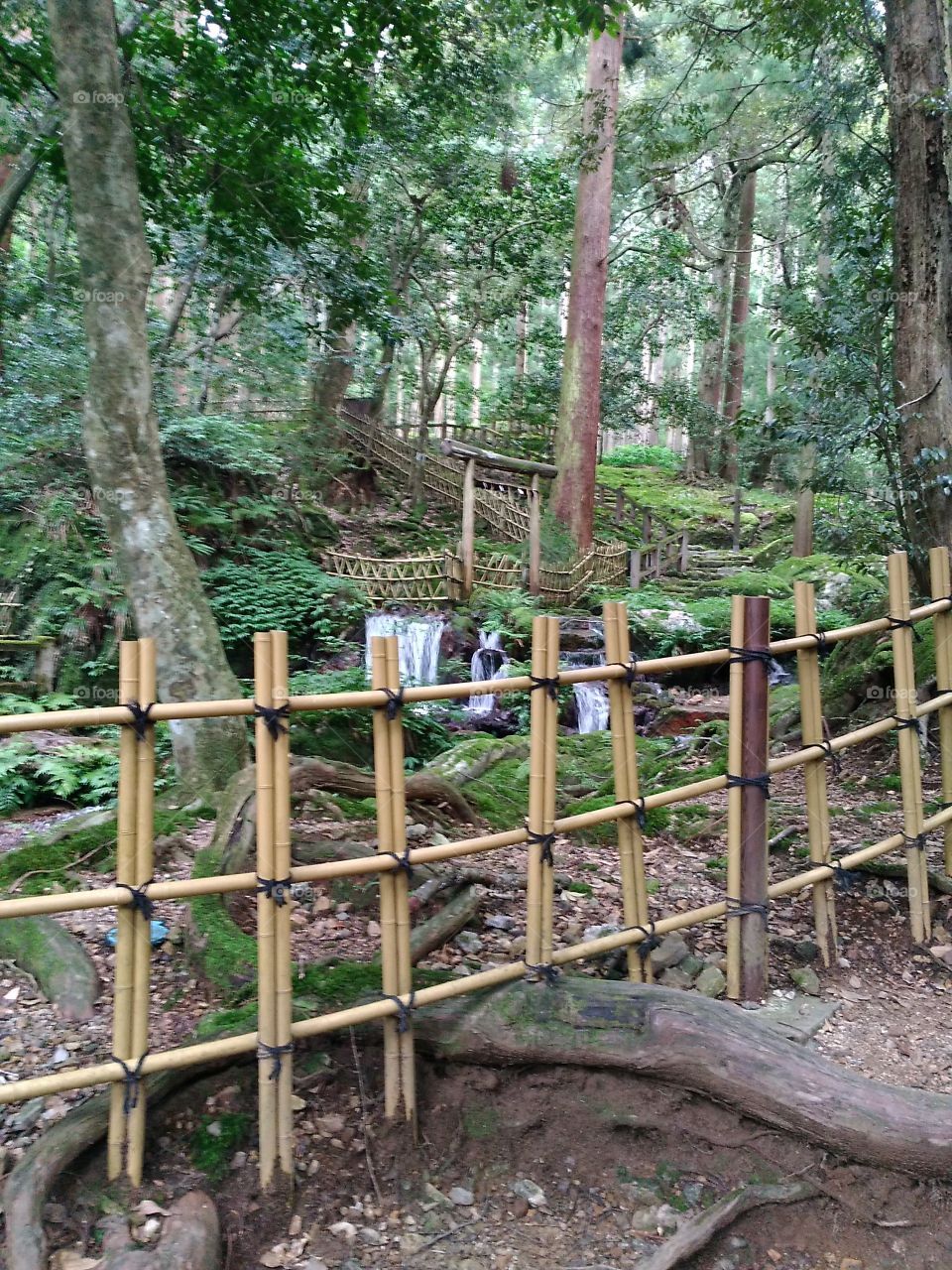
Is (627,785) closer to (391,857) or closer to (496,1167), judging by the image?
(391,857)

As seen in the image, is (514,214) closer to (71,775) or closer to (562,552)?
(562,552)

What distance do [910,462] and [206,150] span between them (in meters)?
6.13

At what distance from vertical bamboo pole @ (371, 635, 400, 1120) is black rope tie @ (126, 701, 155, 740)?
61 centimetres

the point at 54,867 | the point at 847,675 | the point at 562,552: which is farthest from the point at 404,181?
the point at 54,867

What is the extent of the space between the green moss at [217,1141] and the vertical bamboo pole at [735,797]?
178cm

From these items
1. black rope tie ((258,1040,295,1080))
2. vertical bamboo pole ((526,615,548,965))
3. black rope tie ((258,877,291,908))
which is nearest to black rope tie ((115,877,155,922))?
black rope tie ((258,877,291,908))

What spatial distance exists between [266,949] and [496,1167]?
101cm

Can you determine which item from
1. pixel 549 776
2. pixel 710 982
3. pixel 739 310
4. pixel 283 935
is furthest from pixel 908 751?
pixel 739 310

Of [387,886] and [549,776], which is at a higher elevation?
[549,776]

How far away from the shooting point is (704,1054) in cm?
262

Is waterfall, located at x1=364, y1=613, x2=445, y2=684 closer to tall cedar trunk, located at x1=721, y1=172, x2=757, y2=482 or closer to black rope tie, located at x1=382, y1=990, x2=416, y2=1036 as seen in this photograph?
black rope tie, located at x1=382, y1=990, x2=416, y2=1036

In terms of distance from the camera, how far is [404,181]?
14.2 metres

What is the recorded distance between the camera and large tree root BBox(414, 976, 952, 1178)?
8.13 feet

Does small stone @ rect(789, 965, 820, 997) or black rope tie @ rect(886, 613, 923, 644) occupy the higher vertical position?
black rope tie @ rect(886, 613, 923, 644)
